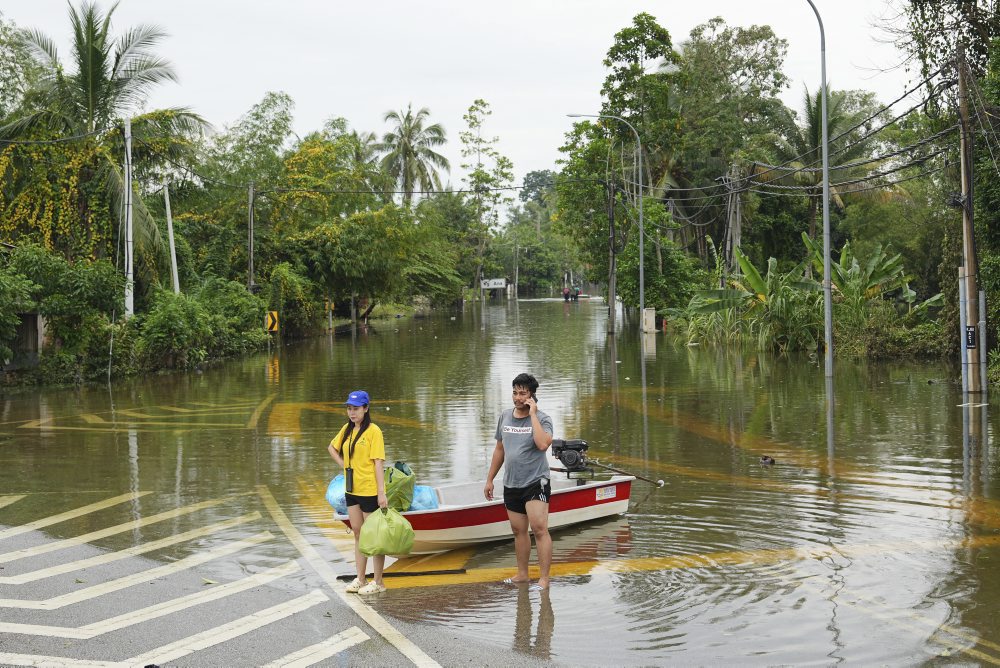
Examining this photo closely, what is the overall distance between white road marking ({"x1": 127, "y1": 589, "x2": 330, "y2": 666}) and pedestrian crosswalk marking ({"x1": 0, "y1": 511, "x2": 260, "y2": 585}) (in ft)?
6.97

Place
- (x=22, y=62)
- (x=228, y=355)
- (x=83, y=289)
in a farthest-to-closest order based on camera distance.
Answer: (x=22, y=62), (x=228, y=355), (x=83, y=289)

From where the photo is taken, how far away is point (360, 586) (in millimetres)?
7676

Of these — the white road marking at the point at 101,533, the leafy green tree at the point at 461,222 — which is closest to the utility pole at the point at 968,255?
the white road marking at the point at 101,533

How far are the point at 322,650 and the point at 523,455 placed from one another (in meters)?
2.14

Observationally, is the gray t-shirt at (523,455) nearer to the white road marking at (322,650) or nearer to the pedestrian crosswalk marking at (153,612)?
the white road marking at (322,650)

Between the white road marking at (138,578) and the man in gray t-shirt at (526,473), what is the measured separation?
2771 millimetres

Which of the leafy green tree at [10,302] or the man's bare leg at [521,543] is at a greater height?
the leafy green tree at [10,302]

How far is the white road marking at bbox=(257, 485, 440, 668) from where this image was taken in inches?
249

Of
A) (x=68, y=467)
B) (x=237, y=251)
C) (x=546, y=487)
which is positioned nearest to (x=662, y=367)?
(x=68, y=467)

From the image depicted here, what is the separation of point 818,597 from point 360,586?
3390mm

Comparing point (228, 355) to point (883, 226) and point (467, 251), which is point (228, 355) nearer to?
point (883, 226)

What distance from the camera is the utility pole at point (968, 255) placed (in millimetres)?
18516

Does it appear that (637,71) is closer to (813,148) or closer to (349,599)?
(813,148)

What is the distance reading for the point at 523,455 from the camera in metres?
7.73
